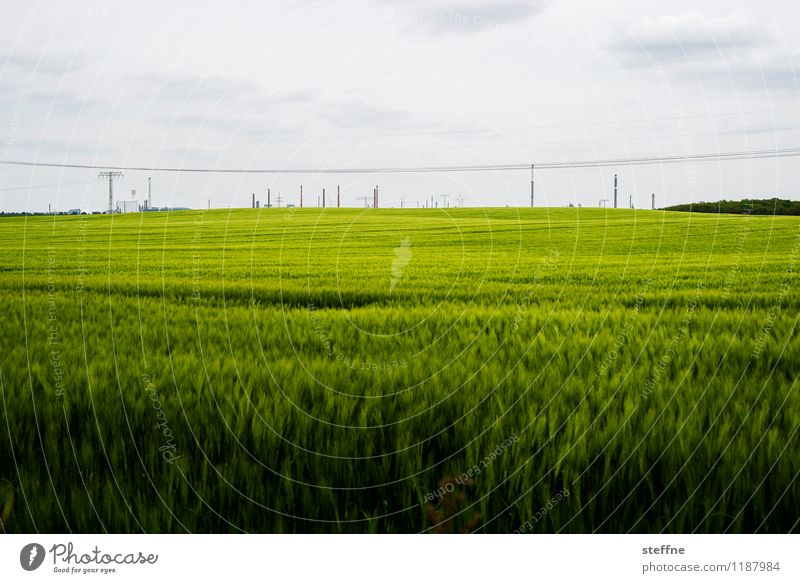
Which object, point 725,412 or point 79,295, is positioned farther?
point 79,295

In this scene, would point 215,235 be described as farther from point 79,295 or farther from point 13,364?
point 13,364

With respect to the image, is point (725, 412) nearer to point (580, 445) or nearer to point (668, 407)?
point (668, 407)

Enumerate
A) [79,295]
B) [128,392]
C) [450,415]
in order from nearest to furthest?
[450,415] < [128,392] < [79,295]

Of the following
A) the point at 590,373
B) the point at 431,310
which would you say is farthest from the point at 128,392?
the point at 431,310

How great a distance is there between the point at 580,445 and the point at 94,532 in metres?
1.92

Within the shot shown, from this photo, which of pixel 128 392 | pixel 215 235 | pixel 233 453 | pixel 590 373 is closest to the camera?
pixel 233 453

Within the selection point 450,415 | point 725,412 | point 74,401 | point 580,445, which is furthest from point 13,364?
point 725,412

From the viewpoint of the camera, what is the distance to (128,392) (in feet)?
10.4

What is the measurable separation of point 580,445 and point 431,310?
4.07 m

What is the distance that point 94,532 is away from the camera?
7.16 ft

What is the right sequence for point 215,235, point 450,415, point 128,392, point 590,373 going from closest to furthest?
point 450,415
point 128,392
point 590,373
point 215,235

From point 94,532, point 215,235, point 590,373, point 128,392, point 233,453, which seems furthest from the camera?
point 215,235
